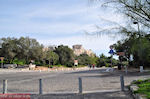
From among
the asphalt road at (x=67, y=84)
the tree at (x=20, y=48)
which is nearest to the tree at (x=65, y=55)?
the tree at (x=20, y=48)

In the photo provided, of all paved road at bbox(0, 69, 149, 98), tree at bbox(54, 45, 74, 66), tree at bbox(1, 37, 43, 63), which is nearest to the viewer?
paved road at bbox(0, 69, 149, 98)

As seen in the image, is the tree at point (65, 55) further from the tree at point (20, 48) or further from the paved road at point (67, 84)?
the paved road at point (67, 84)

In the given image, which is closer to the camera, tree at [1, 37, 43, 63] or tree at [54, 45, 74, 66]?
tree at [1, 37, 43, 63]

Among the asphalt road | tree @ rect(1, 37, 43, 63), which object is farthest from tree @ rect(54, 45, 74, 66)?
the asphalt road

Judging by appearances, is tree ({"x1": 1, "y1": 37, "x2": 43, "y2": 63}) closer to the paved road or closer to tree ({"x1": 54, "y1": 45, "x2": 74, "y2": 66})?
tree ({"x1": 54, "y1": 45, "x2": 74, "y2": 66})

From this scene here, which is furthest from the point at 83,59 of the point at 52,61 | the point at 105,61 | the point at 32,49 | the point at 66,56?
the point at 32,49

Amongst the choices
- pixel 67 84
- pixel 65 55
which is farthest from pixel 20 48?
pixel 67 84

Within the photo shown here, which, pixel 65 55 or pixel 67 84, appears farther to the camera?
pixel 65 55

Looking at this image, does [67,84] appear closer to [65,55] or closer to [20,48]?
[20,48]

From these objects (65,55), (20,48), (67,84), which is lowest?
(67,84)

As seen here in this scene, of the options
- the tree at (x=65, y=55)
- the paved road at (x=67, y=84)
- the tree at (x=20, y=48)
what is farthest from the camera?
the tree at (x=65, y=55)

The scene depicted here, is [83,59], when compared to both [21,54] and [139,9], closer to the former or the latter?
[21,54]

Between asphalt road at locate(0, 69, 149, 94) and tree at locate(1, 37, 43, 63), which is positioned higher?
tree at locate(1, 37, 43, 63)

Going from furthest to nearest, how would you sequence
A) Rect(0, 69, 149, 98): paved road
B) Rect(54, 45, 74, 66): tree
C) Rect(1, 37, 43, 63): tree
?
Rect(54, 45, 74, 66): tree → Rect(1, 37, 43, 63): tree → Rect(0, 69, 149, 98): paved road
